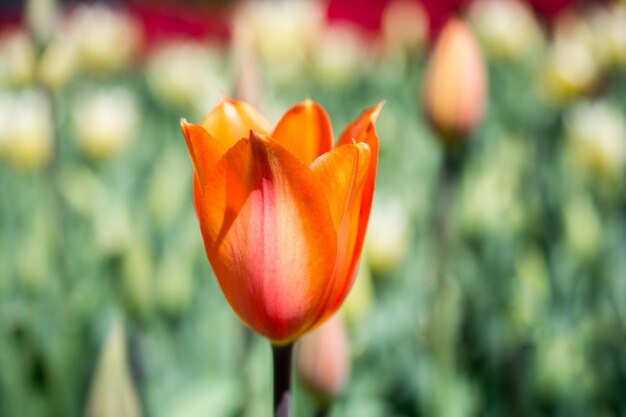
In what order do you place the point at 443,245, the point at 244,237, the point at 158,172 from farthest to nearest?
1. the point at 158,172
2. the point at 443,245
3. the point at 244,237

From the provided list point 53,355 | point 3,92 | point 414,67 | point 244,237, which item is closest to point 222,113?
point 244,237

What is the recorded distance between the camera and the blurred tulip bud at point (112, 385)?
54 cm

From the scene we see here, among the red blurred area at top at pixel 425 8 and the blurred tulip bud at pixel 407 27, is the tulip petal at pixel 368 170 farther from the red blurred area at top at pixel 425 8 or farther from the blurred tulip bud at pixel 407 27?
the red blurred area at top at pixel 425 8

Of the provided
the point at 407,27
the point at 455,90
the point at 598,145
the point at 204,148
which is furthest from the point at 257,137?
the point at 407,27

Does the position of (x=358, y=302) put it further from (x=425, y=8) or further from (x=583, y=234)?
(x=425, y=8)

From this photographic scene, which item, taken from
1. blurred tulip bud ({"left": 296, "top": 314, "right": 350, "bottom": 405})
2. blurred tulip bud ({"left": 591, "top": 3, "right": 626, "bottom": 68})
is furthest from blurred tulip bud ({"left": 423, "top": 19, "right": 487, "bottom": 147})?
blurred tulip bud ({"left": 591, "top": 3, "right": 626, "bottom": 68})

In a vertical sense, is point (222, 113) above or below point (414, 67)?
below

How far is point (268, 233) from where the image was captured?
18.7 inches

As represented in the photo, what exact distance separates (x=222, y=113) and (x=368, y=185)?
115 millimetres

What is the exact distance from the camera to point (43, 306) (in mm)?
1305

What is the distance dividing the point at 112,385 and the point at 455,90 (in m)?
0.64

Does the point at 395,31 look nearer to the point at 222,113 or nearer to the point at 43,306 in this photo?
the point at 43,306

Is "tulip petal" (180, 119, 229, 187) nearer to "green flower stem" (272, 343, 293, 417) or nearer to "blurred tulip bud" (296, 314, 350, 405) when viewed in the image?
"green flower stem" (272, 343, 293, 417)

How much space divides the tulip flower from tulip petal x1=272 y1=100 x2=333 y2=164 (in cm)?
6
